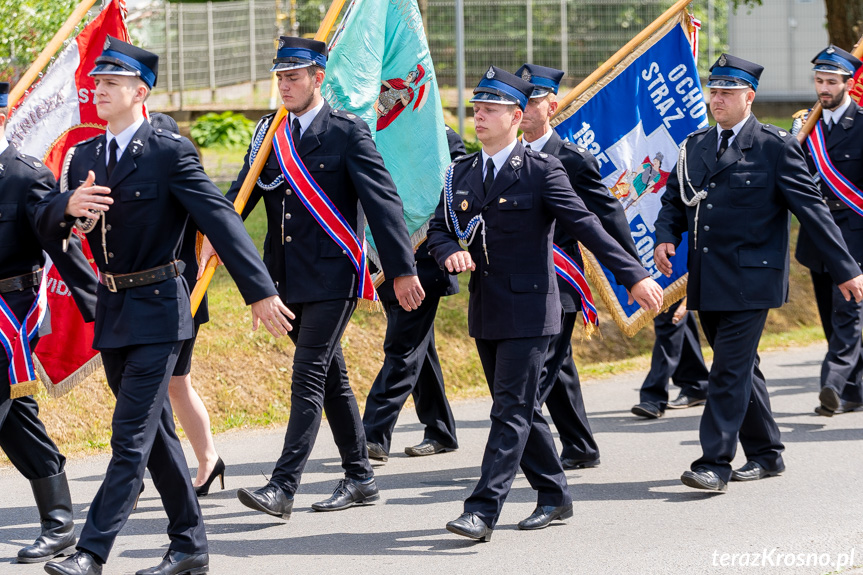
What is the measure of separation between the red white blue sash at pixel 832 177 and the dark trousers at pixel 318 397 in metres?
3.83

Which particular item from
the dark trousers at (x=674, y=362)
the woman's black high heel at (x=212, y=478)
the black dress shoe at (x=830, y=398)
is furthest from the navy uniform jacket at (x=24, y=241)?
the black dress shoe at (x=830, y=398)

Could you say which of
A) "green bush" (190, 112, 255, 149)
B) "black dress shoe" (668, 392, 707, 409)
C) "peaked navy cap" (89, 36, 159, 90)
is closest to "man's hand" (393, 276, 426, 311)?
"peaked navy cap" (89, 36, 159, 90)

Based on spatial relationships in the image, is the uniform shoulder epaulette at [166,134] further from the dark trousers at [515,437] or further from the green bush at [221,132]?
the green bush at [221,132]

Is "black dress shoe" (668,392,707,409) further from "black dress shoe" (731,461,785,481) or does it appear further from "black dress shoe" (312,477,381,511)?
"black dress shoe" (312,477,381,511)

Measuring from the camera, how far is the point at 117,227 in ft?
16.5

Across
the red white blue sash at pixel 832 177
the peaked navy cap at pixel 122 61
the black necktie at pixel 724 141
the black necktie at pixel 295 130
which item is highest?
the peaked navy cap at pixel 122 61

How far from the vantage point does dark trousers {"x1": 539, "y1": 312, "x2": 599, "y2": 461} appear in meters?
6.72

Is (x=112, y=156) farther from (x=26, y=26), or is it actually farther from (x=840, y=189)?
(x=26, y=26)

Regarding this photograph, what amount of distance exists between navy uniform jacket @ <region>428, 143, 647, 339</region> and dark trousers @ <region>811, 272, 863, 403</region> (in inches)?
124

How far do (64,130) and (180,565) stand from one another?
2.79 meters

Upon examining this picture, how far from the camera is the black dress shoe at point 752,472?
6.62 meters

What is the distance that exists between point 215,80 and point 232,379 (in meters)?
12.9

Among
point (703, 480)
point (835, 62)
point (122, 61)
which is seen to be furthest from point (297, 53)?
point (835, 62)

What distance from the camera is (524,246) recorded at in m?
5.72
